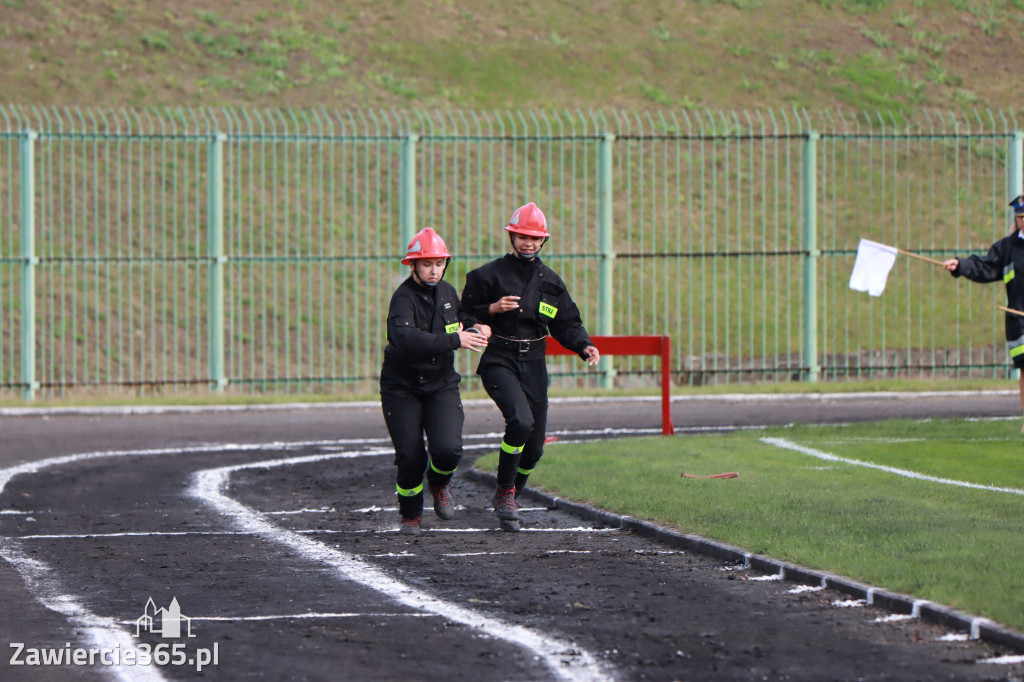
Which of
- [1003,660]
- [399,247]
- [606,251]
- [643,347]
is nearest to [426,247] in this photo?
[1003,660]

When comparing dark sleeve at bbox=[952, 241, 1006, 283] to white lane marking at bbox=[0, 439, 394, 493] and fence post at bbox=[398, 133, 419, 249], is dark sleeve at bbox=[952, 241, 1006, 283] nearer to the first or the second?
white lane marking at bbox=[0, 439, 394, 493]

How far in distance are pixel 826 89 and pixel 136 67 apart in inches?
842

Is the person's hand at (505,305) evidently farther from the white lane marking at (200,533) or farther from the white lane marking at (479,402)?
the white lane marking at (479,402)

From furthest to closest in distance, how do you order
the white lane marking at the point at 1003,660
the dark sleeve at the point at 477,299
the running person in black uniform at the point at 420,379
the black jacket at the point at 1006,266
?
the black jacket at the point at 1006,266
the dark sleeve at the point at 477,299
the running person in black uniform at the point at 420,379
the white lane marking at the point at 1003,660

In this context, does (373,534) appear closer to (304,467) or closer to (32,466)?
(304,467)

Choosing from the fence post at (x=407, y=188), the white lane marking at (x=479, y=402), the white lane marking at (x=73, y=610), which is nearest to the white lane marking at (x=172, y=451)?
the white lane marking at (x=73, y=610)

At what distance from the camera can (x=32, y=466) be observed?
13156 mm

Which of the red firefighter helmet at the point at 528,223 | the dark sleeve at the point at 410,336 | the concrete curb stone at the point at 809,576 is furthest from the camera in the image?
the red firefighter helmet at the point at 528,223

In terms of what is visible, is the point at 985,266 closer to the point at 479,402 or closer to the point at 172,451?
the point at 172,451

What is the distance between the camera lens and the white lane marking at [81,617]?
5.71 metres

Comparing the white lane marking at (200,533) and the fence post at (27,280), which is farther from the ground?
the fence post at (27,280)

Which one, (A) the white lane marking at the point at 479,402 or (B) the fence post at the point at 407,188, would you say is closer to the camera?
(A) the white lane marking at the point at 479,402

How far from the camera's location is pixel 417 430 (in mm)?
9586

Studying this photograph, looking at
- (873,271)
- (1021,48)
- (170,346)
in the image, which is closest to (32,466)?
(873,271)
